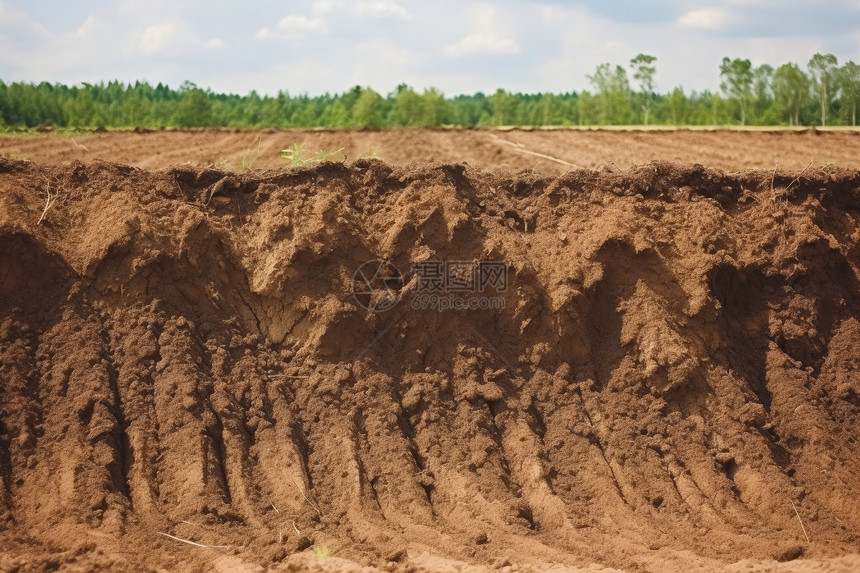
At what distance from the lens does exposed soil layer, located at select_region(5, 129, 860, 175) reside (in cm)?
1605

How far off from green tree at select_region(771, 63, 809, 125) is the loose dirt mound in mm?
27314

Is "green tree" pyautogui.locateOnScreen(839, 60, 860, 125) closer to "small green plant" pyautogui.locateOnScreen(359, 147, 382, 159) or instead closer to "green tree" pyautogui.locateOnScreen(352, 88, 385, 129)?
"green tree" pyautogui.locateOnScreen(352, 88, 385, 129)

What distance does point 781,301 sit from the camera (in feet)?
26.7

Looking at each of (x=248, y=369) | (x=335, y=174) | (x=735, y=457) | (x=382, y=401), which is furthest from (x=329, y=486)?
(x=735, y=457)

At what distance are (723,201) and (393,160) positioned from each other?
360 inches

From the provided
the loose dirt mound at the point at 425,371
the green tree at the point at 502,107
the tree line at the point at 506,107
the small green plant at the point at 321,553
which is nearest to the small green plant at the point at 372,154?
the loose dirt mound at the point at 425,371

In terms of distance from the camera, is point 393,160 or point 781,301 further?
point 393,160

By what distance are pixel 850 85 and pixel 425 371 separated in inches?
1171

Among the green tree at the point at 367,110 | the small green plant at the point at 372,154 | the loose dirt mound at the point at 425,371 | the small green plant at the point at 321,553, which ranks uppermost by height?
the green tree at the point at 367,110

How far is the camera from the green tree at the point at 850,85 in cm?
2998

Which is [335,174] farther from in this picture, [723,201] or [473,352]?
[723,201]

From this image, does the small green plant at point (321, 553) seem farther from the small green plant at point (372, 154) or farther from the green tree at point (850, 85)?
the green tree at point (850, 85)

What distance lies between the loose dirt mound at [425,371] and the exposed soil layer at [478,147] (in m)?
6.54

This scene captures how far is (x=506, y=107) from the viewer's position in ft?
134
